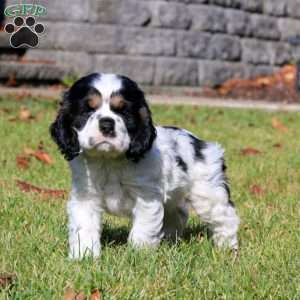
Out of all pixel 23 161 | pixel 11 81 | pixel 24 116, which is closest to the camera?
pixel 23 161

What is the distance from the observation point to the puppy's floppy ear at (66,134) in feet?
15.6

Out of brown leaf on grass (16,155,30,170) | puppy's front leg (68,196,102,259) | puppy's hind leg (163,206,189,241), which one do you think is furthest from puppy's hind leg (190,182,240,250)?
brown leaf on grass (16,155,30,170)

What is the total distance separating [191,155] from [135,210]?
2.25ft

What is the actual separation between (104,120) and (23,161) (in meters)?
3.58

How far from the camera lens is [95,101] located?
456 centimetres

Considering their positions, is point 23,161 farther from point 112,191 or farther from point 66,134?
point 112,191

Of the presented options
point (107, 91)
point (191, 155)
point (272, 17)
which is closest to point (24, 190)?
point (191, 155)

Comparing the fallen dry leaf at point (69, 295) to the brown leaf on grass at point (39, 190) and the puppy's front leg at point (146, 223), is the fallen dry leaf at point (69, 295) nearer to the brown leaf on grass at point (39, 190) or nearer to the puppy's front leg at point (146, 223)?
the puppy's front leg at point (146, 223)

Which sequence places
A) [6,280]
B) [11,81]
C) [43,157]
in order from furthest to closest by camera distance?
[11,81] → [43,157] → [6,280]

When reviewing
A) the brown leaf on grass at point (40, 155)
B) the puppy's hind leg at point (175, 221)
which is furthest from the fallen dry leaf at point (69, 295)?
the brown leaf on grass at point (40, 155)

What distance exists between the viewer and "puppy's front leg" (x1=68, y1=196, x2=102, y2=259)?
15.1 feet

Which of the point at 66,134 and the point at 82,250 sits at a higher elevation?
the point at 66,134

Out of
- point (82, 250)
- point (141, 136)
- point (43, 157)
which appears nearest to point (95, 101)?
point (141, 136)

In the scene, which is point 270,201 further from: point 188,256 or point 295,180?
point 188,256
